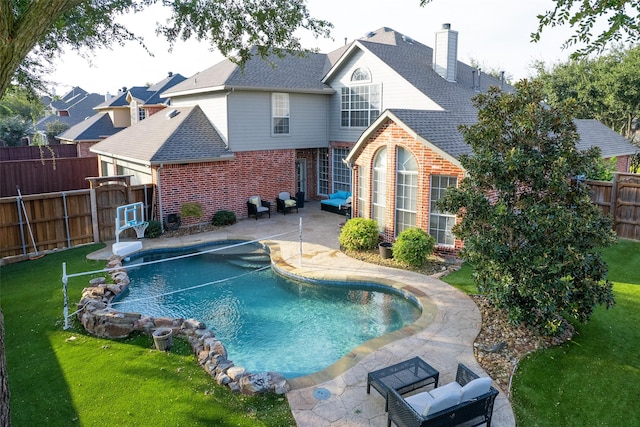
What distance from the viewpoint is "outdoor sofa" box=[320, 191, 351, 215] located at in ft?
68.8

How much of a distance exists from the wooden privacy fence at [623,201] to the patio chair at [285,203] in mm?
12148

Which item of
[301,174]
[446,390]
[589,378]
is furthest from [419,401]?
[301,174]

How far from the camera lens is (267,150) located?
21.4 m

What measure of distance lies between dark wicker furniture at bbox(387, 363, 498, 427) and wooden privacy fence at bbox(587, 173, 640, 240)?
1197 centimetres

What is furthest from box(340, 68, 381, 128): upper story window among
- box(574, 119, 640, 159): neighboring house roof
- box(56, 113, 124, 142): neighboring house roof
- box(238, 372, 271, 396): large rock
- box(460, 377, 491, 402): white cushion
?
box(56, 113, 124, 142): neighboring house roof

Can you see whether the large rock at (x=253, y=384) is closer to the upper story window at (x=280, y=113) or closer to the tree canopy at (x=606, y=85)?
the upper story window at (x=280, y=113)

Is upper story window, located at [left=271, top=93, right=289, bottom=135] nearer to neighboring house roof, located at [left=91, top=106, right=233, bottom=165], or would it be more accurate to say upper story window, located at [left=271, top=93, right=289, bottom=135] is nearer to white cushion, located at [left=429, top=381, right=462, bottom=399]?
neighboring house roof, located at [left=91, top=106, right=233, bottom=165]

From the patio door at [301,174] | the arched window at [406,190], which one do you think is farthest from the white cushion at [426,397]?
the patio door at [301,174]

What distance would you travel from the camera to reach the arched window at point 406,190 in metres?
14.7

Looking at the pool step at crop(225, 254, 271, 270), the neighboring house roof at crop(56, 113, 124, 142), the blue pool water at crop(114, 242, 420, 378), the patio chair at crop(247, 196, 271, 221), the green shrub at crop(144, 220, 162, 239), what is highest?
the neighboring house roof at crop(56, 113, 124, 142)

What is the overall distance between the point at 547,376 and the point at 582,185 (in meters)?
3.66

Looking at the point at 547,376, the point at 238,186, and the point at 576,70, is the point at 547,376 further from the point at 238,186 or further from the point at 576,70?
the point at 576,70

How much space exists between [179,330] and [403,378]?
4860mm

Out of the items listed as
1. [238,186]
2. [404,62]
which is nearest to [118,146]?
[238,186]
